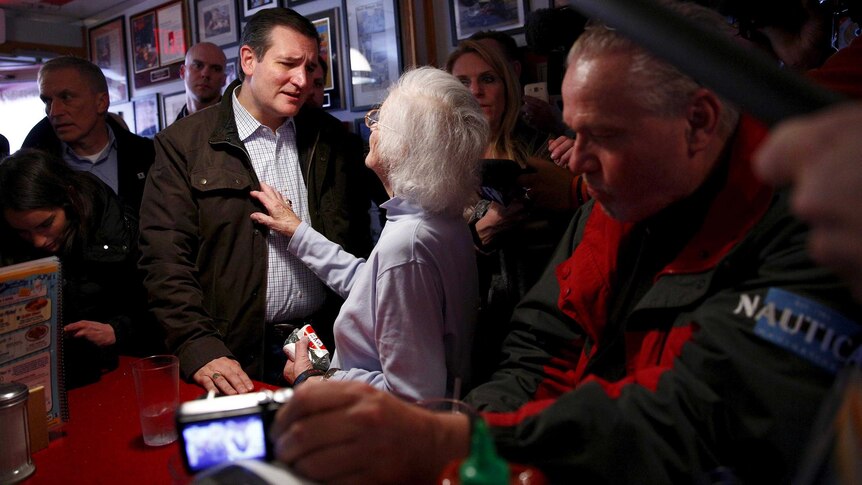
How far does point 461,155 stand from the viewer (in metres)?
1.77

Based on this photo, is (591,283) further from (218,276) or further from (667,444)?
(218,276)

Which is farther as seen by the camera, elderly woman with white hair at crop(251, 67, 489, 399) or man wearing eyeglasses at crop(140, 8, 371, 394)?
man wearing eyeglasses at crop(140, 8, 371, 394)

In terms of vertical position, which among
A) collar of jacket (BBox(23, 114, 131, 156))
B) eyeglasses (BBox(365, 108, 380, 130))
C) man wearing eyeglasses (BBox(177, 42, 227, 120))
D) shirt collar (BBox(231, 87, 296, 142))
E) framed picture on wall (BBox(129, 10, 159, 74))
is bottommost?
eyeglasses (BBox(365, 108, 380, 130))

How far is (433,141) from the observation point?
1.74 metres

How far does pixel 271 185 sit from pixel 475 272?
40.7 inches

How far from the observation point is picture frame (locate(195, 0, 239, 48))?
4.39 metres

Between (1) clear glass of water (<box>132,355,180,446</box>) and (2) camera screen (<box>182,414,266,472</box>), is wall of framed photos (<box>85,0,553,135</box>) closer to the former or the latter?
(1) clear glass of water (<box>132,355,180,446</box>)

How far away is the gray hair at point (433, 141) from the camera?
1702 mm

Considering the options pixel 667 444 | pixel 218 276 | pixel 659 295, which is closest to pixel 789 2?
pixel 659 295

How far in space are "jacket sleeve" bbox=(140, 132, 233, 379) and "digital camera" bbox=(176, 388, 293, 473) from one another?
1273mm

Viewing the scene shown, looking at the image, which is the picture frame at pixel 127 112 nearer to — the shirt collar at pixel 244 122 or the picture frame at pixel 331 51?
the picture frame at pixel 331 51

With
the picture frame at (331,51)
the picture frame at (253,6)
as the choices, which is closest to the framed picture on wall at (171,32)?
the picture frame at (253,6)

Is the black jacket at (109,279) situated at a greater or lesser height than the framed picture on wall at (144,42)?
lesser

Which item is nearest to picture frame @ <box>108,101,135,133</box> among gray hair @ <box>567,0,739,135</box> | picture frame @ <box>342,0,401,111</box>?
picture frame @ <box>342,0,401,111</box>
